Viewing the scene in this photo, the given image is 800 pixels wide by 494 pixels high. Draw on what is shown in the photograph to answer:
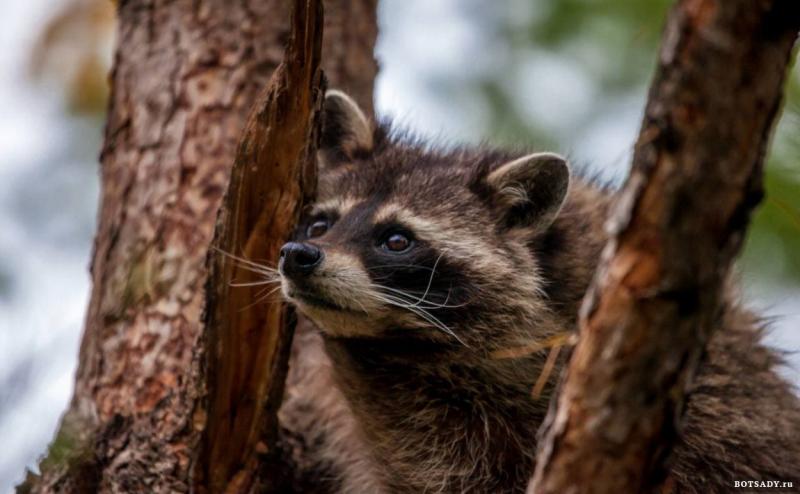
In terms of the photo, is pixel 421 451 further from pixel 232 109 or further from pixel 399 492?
→ pixel 232 109

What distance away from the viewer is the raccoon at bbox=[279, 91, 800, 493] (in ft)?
15.5

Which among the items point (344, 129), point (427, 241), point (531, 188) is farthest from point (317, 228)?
point (531, 188)

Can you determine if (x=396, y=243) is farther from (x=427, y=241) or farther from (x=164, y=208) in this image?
(x=164, y=208)

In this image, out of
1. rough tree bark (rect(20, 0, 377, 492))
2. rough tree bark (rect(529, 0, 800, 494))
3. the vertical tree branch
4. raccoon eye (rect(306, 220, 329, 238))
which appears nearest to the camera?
rough tree bark (rect(529, 0, 800, 494))

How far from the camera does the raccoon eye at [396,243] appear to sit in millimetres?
4746

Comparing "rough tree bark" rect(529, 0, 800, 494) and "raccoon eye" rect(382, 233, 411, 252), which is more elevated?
"raccoon eye" rect(382, 233, 411, 252)

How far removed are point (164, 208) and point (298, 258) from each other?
1334 millimetres

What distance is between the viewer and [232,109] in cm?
546

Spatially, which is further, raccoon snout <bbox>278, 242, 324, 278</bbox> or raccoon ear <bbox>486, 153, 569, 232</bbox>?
raccoon ear <bbox>486, 153, 569, 232</bbox>

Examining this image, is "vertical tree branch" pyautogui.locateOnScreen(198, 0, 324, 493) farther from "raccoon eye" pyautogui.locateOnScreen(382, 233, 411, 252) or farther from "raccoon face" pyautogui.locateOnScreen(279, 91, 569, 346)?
"raccoon eye" pyautogui.locateOnScreen(382, 233, 411, 252)

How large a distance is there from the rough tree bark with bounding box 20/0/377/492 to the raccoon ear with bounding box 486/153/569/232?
1.37 m

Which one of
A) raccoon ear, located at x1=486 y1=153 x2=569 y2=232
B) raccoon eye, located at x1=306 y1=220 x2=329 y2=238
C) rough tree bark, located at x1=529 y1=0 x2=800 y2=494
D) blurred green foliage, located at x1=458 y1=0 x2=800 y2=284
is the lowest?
rough tree bark, located at x1=529 y1=0 x2=800 y2=494

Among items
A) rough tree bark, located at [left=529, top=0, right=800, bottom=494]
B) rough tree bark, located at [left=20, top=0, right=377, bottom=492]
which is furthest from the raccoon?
rough tree bark, located at [left=529, top=0, right=800, bottom=494]

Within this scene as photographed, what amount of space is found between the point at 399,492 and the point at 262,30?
2629mm
